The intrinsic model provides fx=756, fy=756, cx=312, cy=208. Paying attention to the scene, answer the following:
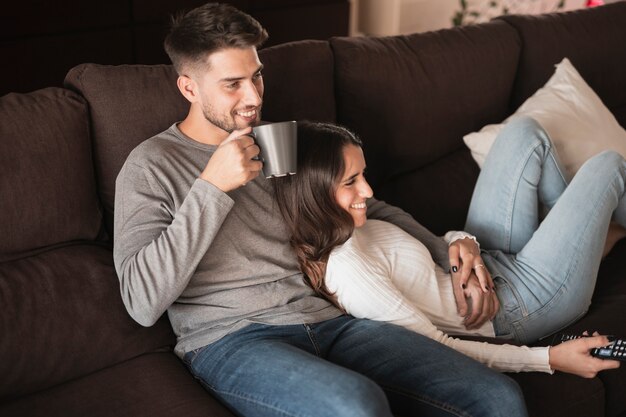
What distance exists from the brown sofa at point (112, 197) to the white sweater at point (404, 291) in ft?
0.33

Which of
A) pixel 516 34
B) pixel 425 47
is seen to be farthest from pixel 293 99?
pixel 516 34

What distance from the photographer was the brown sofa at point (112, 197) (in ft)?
5.15

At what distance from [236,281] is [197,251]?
0.52 ft

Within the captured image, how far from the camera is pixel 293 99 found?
6.69 ft

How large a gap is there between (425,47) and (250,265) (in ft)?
3.60

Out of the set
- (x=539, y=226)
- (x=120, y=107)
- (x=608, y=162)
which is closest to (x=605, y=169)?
(x=608, y=162)

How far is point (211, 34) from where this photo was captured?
5.34 feet

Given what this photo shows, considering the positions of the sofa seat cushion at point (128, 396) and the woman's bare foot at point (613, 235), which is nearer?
the sofa seat cushion at point (128, 396)

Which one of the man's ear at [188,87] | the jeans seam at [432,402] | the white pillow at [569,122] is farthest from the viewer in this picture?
the white pillow at [569,122]

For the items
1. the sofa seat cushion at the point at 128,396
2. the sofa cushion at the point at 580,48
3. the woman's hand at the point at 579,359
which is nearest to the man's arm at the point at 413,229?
the woman's hand at the point at 579,359

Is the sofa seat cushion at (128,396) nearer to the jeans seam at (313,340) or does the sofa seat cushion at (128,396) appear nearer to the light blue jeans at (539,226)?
the jeans seam at (313,340)

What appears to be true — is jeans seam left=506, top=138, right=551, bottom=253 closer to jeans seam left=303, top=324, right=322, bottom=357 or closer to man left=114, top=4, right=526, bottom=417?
man left=114, top=4, right=526, bottom=417

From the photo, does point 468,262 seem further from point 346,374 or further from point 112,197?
point 112,197

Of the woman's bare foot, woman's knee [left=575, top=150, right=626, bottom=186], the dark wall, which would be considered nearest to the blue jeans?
woman's knee [left=575, top=150, right=626, bottom=186]
